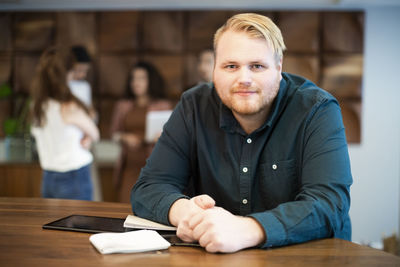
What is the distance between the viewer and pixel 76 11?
14.6ft

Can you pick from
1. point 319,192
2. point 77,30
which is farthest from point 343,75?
point 319,192

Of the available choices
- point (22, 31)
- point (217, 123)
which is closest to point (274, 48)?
point (217, 123)

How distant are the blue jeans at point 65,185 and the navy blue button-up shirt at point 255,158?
157 centimetres

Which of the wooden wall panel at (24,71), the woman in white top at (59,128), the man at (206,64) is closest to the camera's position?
the woman in white top at (59,128)

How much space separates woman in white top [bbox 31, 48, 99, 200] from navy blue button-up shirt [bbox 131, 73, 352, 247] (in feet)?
5.02

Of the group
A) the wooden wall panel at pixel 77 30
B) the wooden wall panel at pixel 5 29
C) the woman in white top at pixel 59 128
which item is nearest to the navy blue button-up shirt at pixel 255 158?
the woman in white top at pixel 59 128

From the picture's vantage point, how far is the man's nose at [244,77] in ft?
4.56

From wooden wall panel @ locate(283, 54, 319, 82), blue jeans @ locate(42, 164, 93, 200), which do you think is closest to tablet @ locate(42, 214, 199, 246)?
blue jeans @ locate(42, 164, 93, 200)

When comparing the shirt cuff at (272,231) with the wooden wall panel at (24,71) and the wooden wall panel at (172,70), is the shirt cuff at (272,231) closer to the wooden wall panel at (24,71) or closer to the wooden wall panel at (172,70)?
the wooden wall panel at (172,70)

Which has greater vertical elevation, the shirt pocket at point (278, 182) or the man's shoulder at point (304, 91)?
the man's shoulder at point (304, 91)

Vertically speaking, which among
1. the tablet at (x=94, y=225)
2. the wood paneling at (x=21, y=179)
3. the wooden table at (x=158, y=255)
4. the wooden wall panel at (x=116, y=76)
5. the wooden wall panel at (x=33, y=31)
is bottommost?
the wood paneling at (x=21, y=179)

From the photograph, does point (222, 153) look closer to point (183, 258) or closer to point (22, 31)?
point (183, 258)

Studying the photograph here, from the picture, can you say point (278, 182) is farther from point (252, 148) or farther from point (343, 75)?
point (343, 75)

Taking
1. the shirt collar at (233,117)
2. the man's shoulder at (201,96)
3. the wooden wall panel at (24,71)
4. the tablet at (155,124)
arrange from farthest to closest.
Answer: the wooden wall panel at (24,71)
the tablet at (155,124)
the man's shoulder at (201,96)
the shirt collar at (233,117)
